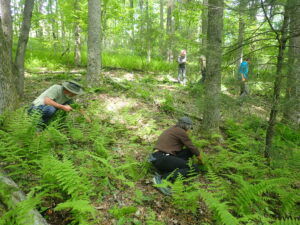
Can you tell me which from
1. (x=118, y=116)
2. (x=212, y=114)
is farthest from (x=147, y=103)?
(x=212, y=114)

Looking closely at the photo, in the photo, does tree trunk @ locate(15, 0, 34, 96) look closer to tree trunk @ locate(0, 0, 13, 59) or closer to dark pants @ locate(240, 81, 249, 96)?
tree trunk @ locate(0, 0, 13, 59)

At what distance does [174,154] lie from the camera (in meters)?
3.98

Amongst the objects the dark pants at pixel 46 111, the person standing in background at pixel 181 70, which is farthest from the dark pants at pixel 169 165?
the person standing in background at pixel 181 70

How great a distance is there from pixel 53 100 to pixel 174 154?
9.63 feet

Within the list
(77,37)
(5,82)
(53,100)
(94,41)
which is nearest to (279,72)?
(53,100)

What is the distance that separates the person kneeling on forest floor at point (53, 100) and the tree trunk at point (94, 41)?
3.12 meters

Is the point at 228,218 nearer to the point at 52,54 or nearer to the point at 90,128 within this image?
the point at 90,128

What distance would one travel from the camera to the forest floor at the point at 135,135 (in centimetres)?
281

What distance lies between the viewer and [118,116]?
6.15m

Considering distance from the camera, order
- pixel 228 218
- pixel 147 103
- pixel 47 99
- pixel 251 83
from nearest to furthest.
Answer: pixel 228 218
pixel 251 83
pixel 47 99
pixel 147 103

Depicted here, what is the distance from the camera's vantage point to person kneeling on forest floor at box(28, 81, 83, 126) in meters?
4.34

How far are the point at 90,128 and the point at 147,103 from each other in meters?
2.87

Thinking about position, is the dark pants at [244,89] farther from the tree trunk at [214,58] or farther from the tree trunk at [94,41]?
the tree trunk at [94,41]

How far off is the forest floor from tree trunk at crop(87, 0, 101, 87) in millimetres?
579
